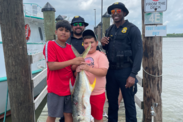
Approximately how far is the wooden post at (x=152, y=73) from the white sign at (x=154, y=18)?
0.42 feet

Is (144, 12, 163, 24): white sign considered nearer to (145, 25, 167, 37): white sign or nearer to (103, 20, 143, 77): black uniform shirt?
(145, 25, 167, 37): white sign

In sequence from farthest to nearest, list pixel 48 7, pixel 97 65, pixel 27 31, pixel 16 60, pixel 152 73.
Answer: pixel 27 31
pixel 48 7
pixel 152 73
pixel 16 60
pixel 97 65

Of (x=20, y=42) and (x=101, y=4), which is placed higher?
(x=101, y=4)

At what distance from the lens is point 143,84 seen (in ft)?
9.06

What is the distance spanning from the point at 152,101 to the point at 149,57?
80cm

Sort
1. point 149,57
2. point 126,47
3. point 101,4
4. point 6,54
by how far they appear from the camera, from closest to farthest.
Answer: point 6,54
point 126,47
point 149,57
point 101,4

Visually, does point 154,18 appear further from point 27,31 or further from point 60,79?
point 27,31

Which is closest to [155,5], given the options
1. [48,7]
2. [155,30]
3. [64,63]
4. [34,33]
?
[155,30]

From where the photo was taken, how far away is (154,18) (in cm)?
245

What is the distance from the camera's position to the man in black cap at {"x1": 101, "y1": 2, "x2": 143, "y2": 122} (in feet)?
7.42

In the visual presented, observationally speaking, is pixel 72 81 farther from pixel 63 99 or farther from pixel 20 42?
pixel 20 42

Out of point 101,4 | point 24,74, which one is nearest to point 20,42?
point 24,74

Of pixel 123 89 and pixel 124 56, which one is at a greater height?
pixel 124 56

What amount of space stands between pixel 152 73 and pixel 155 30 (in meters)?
0.74
